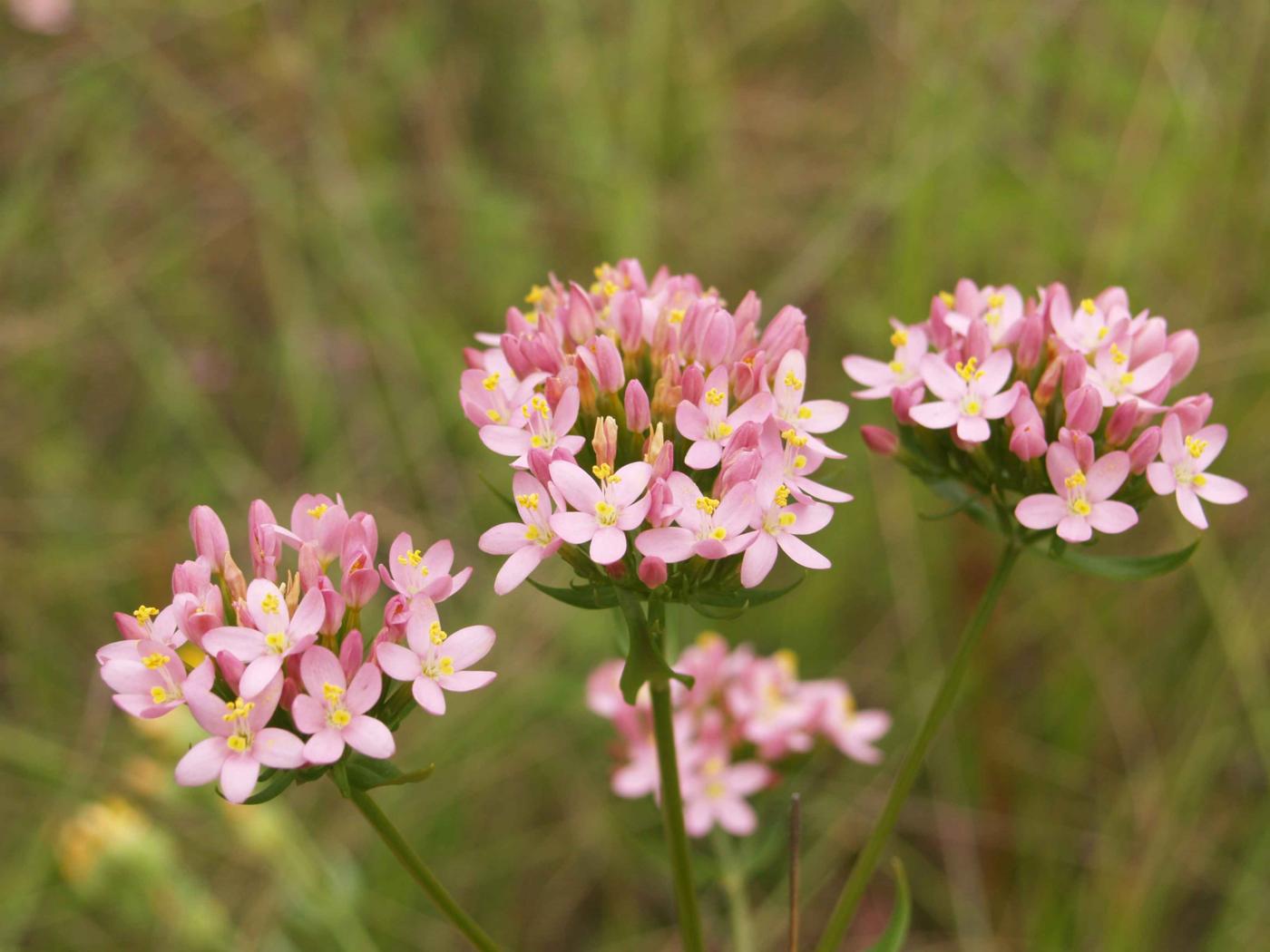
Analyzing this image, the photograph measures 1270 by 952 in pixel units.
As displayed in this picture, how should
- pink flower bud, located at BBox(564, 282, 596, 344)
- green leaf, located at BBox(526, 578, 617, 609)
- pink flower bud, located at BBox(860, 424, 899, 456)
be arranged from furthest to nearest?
1. pink flower bud, located at BBox(860, 424, 899, 456)
2. pink flower bud, located at BBox(564, 282, 596, 344)
3. green leaf, located at BBox(526, 578, 617, 609)

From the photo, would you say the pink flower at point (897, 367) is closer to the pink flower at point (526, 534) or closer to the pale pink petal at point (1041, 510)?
the pale pink petal at point (1041, 510)

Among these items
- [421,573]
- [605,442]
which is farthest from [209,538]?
[605,442]

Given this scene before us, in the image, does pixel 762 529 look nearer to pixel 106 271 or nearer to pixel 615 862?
pixel 615 862

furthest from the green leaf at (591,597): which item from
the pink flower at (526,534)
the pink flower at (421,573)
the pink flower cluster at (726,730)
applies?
the pink flower cluster at (726,730)

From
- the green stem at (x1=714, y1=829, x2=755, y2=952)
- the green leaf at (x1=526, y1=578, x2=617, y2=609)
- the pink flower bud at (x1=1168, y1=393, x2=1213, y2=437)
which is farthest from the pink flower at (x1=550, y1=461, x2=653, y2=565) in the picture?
the green stem at (x1=714, y1=829, x2=755, y2=952)

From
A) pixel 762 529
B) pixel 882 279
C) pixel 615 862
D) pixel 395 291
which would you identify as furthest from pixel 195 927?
pixel 882 279

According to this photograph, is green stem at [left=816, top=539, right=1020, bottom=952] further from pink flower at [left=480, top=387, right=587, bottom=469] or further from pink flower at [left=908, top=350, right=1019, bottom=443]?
pink flower at [left=480, top=387, right=587, bottom=469]

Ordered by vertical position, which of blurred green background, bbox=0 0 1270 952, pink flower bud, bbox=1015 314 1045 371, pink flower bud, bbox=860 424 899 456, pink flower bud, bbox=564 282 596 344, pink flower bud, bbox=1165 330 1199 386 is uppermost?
blurred green background, bbox=0 0 1270 952
